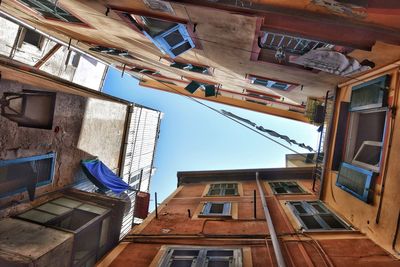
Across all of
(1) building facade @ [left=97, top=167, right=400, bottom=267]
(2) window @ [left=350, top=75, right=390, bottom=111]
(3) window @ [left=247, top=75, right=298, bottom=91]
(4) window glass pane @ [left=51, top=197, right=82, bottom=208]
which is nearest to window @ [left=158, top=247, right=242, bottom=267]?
(1) building facade @ [left=97, top=167, right=400, bottom=267]

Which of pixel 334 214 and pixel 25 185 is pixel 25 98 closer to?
pixel 25 185

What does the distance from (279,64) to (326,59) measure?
205 centimetres

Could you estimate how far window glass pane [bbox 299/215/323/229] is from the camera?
8.05 meters

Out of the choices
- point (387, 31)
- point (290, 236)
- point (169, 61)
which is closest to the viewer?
point (387, 31)

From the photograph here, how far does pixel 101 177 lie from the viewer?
11.4 meters

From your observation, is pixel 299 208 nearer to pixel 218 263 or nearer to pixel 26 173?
→ pixel 218 263

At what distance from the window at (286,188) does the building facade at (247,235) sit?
0.04 metres

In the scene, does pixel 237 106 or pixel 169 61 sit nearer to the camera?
pixel 169 61

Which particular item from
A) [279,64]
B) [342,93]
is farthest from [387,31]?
[342,93]

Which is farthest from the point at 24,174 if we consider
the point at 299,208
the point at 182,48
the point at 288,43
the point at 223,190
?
the point at 299,208

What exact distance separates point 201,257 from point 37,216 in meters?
4.77

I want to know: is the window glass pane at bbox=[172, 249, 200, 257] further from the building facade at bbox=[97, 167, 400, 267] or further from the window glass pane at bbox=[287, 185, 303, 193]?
the window glass pane at bbox=[287, 185, 303, 193]

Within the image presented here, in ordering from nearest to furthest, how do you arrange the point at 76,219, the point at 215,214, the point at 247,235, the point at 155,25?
the point at 247,235 → the point at 155,25 → the point at 76,219 → the point at 215,214

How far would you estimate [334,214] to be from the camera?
8.68m
